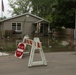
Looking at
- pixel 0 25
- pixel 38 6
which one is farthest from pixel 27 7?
pixel 0 25

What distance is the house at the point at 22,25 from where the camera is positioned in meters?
33.8

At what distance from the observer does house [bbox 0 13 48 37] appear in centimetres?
3378

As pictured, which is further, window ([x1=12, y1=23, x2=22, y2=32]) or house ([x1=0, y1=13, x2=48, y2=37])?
window ([x1=12, y1=23, x2=22, y2=32])

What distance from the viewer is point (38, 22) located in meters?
33.8

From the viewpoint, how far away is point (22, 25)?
112 feet

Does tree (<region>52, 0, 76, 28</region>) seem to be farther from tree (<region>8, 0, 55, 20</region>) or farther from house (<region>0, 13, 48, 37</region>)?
tree (<region>8, 0, 55, 20</region>)

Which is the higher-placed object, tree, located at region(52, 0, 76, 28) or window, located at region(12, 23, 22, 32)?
tree, located at region(52, 0, 76, 28)

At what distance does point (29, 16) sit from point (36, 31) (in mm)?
2491

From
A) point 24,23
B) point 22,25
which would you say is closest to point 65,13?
point 24,23

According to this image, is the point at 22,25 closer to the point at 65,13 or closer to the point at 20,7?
the point at 65,13

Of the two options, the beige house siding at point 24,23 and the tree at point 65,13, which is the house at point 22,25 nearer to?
the beige house siding at point 24,23

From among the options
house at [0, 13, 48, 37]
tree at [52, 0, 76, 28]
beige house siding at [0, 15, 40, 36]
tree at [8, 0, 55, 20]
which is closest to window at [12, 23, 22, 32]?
house at [0, 13, 48, 37]

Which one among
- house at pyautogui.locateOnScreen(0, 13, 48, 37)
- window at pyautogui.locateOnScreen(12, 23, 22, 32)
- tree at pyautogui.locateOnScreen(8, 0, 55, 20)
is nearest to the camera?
house at pyautogui.locateOnScreen(0, 13, 48, 37)

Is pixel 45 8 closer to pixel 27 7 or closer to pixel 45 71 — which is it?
pixel 27 7
